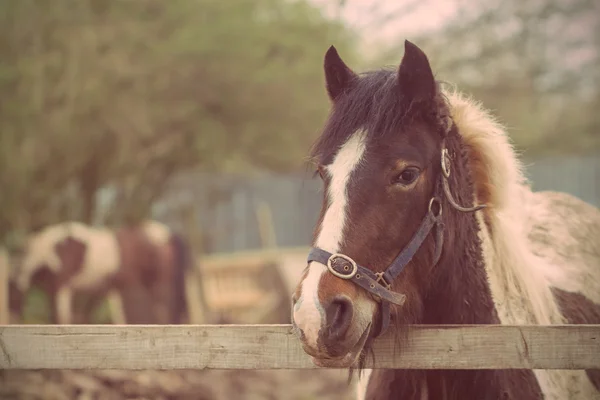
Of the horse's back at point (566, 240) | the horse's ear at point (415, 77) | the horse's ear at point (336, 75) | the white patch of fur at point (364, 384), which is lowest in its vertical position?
the white patch of fur at point (364, 384)

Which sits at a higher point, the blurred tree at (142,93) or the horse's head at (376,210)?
the blurred tree at (142,93)

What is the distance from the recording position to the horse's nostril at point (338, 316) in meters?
2.09

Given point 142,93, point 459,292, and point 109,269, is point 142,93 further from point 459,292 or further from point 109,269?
point 459,292

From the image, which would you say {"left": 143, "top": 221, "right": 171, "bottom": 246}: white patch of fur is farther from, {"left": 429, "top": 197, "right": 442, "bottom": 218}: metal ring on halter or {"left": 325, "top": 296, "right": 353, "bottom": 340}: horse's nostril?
{"left": 325, "top": 296, "right": 353, "bottom": 340}: horse's nostril

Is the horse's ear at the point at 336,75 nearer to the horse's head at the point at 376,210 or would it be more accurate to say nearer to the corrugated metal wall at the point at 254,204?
the horse's head at the point at 376,210

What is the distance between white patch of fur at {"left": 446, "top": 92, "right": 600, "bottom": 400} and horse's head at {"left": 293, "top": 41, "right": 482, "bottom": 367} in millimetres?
174

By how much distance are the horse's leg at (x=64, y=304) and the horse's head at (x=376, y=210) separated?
8731 mm

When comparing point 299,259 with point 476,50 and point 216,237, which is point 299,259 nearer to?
point 216,237

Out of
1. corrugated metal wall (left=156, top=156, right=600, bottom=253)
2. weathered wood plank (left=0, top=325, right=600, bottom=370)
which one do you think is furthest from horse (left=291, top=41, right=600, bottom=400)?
corrugated metal wall (left=156, top=156, right=600, bottom=253)

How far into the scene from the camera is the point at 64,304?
10.3 m

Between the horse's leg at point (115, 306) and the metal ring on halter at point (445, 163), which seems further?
the horse's leg at point (115, 306)

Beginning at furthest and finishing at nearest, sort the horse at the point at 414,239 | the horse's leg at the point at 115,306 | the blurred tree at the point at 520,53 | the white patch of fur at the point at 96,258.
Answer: the blurred tree at the point at 520,53 → the white patch of fur at the point at 96,258 → the horse's leg at the point at 115,306 → the horse at the point at 414,239

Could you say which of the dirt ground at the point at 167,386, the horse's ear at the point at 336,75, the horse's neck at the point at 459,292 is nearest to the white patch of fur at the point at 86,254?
the dirt ground at the point at 167,386

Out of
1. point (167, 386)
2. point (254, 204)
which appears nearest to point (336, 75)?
point (167, 386)
